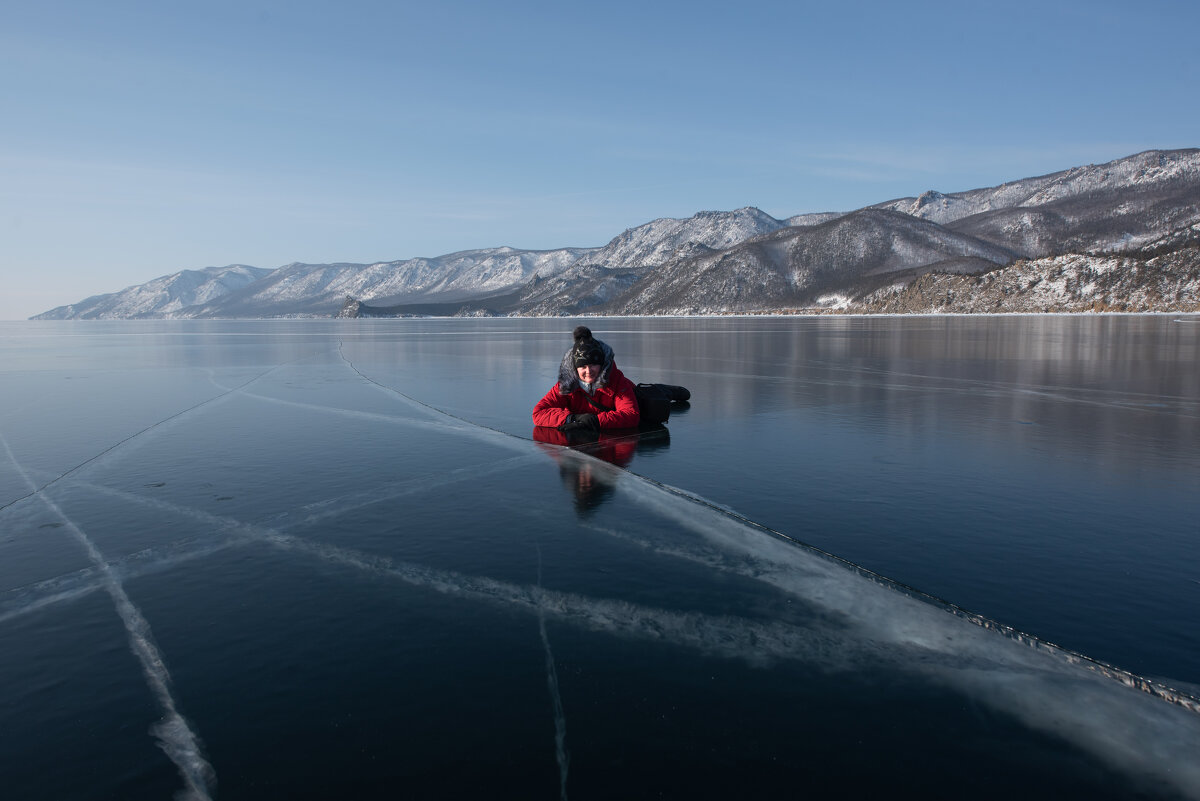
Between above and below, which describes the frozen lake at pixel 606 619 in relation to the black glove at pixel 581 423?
below

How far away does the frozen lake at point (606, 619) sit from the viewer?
3830mm

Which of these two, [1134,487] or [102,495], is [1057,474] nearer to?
[1134,487]

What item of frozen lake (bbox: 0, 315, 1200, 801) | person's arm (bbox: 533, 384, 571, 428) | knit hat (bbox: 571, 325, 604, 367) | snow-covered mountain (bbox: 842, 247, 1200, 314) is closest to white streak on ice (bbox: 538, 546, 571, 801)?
frozen lake (bbox: 0, 315, 1200, 801)

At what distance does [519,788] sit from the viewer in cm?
360

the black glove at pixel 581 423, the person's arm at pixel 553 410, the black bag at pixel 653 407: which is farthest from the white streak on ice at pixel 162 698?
the black bag at pixel 653 407

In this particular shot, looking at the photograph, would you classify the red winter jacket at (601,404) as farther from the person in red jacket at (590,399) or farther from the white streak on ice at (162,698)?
the white streak on ice at (162,698)

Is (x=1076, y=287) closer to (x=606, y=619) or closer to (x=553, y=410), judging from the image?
(x=553, y=410)

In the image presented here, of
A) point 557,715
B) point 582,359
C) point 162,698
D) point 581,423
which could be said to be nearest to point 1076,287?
point 581,423

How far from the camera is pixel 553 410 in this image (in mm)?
13625

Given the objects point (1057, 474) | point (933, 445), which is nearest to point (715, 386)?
point (933, 445)

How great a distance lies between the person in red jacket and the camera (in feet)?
43.4

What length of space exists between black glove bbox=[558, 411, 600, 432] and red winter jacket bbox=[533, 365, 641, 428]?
0.31 ft

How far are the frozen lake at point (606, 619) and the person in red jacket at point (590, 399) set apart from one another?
3.43 feet

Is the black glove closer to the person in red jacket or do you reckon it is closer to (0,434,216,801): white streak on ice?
the person in red jacket
